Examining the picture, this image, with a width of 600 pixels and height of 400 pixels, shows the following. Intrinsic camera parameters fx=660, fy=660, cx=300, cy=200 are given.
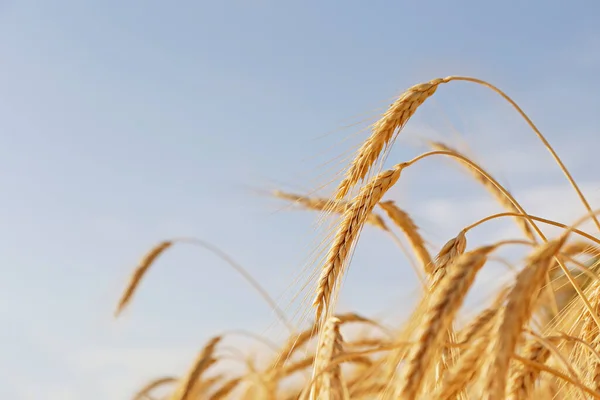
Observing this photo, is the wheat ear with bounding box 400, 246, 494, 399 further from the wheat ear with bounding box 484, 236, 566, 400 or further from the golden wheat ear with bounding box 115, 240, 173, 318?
the golden wheat ear with bounding box 115, 240, 173, 318

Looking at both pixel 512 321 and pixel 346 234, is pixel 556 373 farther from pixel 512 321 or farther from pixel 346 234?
pixel 346 234

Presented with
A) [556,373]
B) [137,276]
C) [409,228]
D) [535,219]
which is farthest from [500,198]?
[137,276]

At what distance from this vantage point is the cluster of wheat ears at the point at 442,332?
41.4 inches

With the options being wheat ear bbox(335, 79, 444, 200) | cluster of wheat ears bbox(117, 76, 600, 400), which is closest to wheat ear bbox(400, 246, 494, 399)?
cluster of wheat ears bbox(117, 76, 600, 400)

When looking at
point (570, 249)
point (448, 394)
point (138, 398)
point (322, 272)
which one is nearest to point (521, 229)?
point (570, 249)

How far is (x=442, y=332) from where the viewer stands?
1052 mm

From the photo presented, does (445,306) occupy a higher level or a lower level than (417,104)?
lower

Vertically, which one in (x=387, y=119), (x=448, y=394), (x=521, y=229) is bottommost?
(x=448, y=394)

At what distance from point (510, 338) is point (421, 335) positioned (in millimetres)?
145

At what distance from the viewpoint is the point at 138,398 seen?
3697 millimetres

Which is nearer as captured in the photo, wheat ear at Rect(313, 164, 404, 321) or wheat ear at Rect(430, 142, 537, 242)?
wheat ear at Rect(313, 164, 404, 321)

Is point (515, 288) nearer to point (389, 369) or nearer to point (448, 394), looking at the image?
point (448, 394)

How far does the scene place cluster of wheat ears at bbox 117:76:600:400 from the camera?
41.4 inches

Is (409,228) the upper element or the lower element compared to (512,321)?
upper
